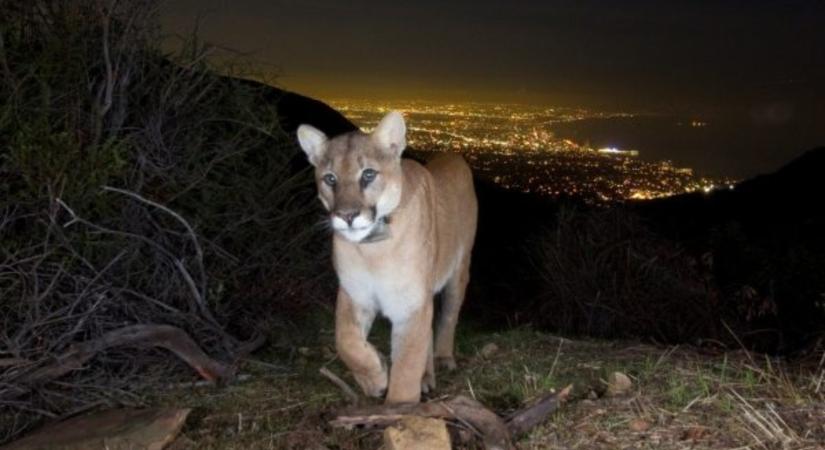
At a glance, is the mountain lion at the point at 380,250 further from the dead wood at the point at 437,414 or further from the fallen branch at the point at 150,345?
the fallen branch at the point at 150,345

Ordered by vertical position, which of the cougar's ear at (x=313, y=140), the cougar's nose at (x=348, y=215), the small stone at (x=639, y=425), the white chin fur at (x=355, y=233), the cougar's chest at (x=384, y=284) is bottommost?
the small stone at (x=639, y=425)

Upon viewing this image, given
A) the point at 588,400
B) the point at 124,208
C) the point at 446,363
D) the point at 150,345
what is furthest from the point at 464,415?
the point at 124,208

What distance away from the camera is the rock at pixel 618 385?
5.20 m

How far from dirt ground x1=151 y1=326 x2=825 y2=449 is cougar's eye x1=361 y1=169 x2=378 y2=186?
135cm

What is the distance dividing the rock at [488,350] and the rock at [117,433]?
2.59 m

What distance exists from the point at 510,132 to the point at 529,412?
1023 centimetres

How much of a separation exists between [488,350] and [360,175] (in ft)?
7.87

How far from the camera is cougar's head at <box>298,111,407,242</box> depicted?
5090mm

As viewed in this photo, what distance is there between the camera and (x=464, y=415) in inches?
188

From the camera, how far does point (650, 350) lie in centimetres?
687

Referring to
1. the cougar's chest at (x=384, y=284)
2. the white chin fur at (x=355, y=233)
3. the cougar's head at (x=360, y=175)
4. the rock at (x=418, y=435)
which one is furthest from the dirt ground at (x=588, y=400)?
the cougar's head at (x=360, y=175)

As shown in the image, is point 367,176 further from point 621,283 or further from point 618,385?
point 621,283

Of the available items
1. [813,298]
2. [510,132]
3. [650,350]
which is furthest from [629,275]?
[650,350]

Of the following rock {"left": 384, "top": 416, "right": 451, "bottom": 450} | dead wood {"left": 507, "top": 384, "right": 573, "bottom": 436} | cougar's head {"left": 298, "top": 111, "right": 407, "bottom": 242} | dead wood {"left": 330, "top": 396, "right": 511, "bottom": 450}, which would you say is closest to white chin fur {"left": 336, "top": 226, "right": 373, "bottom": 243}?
cougar's head {"left": 298, "top": 111, "right": 407, "bottom": 242}
